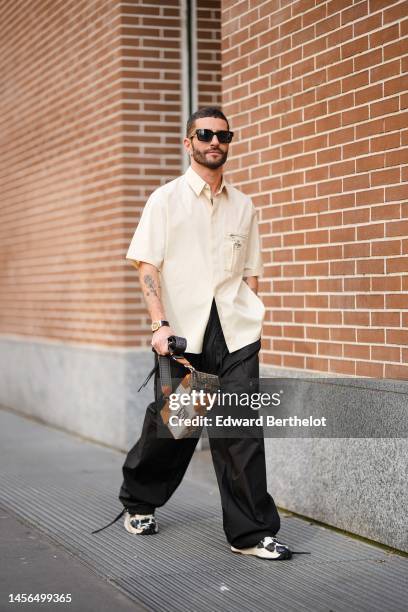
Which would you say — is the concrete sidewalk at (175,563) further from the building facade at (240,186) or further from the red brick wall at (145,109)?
the red brick wall at (145,109)

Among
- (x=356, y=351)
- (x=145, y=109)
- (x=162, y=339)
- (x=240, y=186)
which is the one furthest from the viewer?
(x=145, y=109)

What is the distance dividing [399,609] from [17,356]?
7848 millimetres

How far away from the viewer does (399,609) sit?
4.65 m

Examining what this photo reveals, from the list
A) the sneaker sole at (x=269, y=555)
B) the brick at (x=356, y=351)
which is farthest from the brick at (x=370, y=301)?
the sneaker sole at (x=269, y=555)

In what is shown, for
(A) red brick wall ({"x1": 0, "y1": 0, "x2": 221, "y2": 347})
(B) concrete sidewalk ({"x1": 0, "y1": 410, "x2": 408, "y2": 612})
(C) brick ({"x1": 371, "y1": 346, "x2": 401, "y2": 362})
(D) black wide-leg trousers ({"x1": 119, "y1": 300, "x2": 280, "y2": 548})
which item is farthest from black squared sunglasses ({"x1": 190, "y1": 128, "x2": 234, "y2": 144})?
(A) red brick wall ({"x1": 0, "y1": 0, "x2": 221, "y2": 347})

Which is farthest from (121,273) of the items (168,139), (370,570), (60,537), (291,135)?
(370,570)

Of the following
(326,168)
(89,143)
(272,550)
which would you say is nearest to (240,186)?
(326,168)

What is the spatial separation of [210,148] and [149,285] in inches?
29.4

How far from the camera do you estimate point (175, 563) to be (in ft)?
17.8

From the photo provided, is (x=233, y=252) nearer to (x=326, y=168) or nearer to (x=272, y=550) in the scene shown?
(x=326, y=168)

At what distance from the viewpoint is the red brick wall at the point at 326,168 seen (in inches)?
221

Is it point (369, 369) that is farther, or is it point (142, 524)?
point (142, 524)

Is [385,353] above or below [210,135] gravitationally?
below

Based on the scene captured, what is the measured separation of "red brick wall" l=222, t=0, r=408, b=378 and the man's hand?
1187 mm
